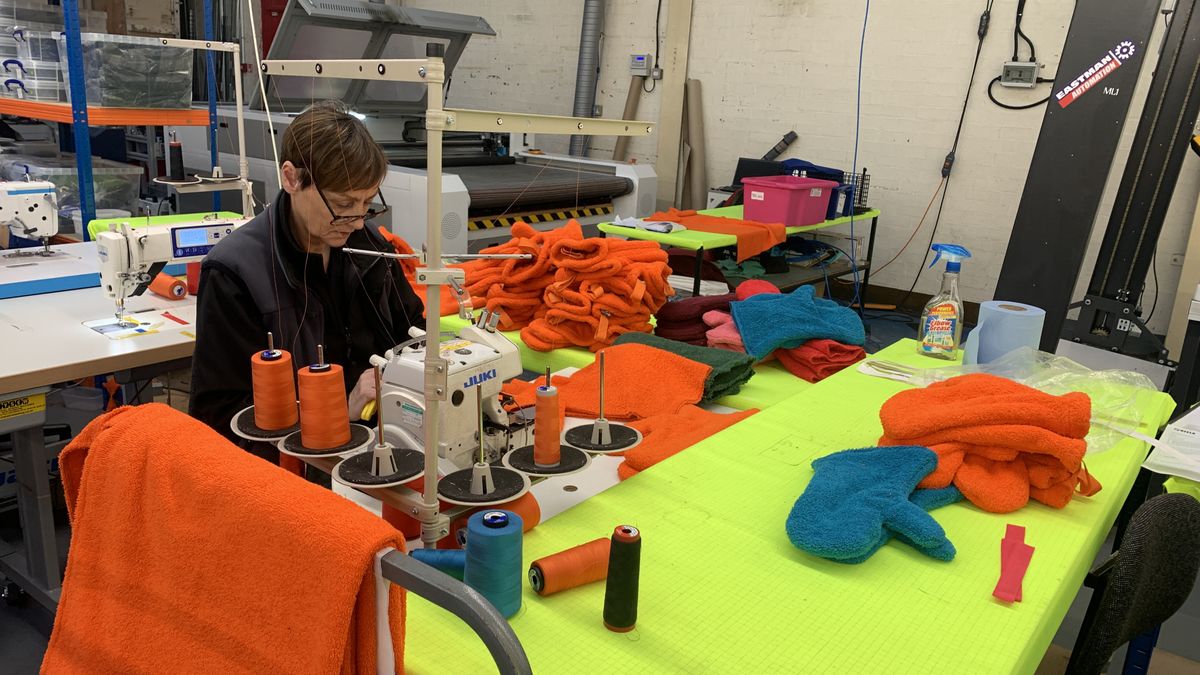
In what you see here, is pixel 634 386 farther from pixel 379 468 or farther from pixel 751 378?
pixel 379 468

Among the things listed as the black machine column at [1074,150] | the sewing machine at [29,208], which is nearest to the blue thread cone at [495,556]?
the sewing machine at [29,208]

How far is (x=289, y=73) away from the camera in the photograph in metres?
1.18

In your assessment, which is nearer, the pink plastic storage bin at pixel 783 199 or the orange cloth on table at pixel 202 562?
the orange cloth on table at pixel 202 562

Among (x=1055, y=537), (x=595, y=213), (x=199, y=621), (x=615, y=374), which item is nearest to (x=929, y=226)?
(x=595, y=213)

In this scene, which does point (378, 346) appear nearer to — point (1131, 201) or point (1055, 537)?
point (1055, 537)

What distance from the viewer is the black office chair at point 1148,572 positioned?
1164mm

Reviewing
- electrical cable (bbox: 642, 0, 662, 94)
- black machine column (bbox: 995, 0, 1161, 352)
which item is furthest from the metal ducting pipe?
black machine column (bbox: 995, 0, 1161, 352)

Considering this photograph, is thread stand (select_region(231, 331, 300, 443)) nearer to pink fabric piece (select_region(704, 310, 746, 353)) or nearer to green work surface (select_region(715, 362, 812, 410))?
green work surface (select_region(715, 362, 812, 410))

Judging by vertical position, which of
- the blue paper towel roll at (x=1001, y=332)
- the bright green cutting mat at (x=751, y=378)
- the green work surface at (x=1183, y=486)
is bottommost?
the bright green cutting mat at (x=751, y=378)

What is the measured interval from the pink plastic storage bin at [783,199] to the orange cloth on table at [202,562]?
11.8ft

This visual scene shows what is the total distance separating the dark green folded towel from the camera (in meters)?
1.88

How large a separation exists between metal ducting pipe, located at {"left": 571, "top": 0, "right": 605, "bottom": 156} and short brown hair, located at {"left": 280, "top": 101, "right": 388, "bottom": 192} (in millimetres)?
5103

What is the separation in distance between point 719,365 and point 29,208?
218 cm

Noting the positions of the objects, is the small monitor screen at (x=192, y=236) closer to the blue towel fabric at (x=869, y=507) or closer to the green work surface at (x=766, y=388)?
the green work surface at (x=766, y=388)
